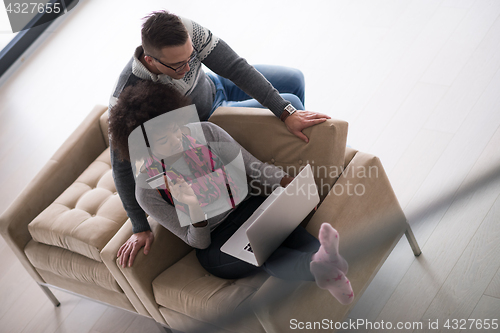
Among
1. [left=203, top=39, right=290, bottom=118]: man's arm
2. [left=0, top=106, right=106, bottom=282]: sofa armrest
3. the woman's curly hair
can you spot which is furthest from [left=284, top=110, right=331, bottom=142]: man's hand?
[left=0, top=106, right=106, bottom=282]: sofa armrest

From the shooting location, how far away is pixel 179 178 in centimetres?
151

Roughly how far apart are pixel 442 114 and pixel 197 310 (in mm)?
1637

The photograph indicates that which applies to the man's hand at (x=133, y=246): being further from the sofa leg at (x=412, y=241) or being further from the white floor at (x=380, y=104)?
the sofa leg at (x=412, y=241)

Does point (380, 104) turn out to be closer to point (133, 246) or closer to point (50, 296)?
point (133, 246)

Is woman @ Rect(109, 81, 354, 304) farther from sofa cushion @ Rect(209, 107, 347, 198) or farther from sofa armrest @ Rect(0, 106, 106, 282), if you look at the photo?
sofa armrest @ Rect(0, 106, 106, 282)

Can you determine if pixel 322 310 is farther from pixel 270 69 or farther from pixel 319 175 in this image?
pixel 270 69

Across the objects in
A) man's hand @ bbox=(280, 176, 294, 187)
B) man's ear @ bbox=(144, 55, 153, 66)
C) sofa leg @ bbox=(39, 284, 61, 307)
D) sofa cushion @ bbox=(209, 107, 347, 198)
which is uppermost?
man's ear @ bbox=(144, 55, 153, 66)

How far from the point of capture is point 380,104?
2527 millimetres

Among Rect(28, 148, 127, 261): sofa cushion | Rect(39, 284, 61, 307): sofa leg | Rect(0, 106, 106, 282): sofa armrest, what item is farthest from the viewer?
Rect(39, 284, 61, 307): sofa leg

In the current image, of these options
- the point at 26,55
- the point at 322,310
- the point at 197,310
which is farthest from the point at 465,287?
the point at 26,55

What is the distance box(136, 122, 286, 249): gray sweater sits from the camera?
1.51 m

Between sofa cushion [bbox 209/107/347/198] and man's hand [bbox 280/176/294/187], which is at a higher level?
sofa cushion [bbox 209/107/347/198]

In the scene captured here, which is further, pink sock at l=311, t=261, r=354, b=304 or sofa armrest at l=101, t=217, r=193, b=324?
sofa armrest at l=101, t=217, r=193, b=324

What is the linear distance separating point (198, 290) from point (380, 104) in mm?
1551
